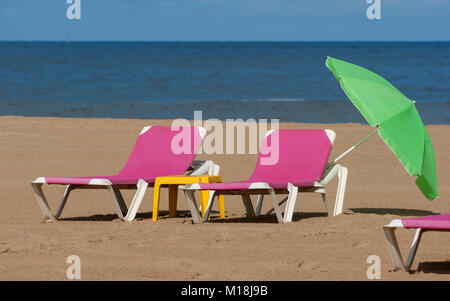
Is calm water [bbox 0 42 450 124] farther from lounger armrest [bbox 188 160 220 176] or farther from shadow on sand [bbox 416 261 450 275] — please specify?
shadow on sand [bbox 416 261 450 275]

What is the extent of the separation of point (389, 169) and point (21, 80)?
32.4 meters

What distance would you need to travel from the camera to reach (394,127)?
7.89 metres

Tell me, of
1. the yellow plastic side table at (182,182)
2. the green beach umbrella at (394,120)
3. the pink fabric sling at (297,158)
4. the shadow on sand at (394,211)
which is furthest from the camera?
the shadow on sand at (394,211)

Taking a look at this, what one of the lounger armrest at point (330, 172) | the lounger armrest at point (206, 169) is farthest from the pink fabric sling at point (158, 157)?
the lounger armrest at point (330, 172)

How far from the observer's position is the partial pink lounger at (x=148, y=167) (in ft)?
27.1

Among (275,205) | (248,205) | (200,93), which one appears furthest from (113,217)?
(200,93)

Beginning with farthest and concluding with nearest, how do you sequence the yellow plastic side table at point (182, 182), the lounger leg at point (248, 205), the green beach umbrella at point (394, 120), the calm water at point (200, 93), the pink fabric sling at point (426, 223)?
the calm water at point (200, 93) < the lounger leg at point (248, 205) < the yellow plastic side table at point (182, 182) < the green beach umbrella at point (394, 120) < the pink fabric sling at point (426, 223)

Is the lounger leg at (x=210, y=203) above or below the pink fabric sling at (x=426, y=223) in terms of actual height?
below

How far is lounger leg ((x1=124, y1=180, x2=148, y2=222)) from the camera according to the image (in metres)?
8.23

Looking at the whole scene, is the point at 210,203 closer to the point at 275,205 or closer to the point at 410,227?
the point at 275,205

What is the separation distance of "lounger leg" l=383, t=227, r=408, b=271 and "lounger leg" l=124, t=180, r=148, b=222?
2876 mm

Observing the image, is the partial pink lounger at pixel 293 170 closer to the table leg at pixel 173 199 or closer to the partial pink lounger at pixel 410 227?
the table leg at pixel 173 199

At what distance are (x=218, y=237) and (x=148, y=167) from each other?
5.47 feet

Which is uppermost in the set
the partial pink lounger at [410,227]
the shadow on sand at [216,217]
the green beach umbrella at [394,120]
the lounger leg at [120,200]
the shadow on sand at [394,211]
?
the green beach umbrella at [394,120]
